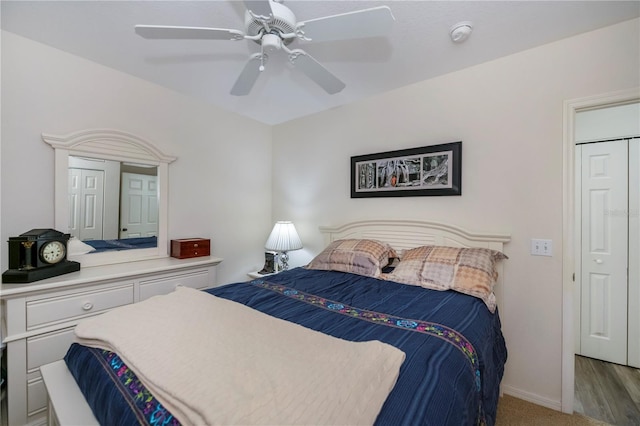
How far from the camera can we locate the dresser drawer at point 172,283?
214cm

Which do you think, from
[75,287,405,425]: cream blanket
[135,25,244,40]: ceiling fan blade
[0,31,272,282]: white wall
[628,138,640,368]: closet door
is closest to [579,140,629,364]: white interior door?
[628,138,640,368]: closet door

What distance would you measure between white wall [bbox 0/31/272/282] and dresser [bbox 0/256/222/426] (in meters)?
0.46

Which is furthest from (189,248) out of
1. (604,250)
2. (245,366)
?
(604,250)

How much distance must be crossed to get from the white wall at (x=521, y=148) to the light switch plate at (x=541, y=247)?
0.03 m

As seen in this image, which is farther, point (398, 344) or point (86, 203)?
point (86, 203)

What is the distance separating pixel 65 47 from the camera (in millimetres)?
1986

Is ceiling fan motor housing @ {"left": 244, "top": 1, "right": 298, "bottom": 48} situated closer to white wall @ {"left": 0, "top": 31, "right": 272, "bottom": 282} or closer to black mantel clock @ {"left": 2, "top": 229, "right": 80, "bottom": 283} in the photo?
white wall @ {"left": 0, "top": 31, "right": 272, "bottom": 282}

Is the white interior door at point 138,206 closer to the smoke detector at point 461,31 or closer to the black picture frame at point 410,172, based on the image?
the black picture frame at point 410,172

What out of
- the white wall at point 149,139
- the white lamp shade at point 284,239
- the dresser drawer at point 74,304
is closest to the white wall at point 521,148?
the white lamp shade at point 284,239

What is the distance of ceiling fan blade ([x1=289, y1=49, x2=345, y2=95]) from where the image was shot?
5.10 feet

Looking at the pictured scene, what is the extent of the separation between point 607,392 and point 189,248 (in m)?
3.48

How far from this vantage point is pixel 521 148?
2.00 metres

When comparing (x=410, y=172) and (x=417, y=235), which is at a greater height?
(x=410, y=172)

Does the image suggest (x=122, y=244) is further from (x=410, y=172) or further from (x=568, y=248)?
(x=568, y=248)
